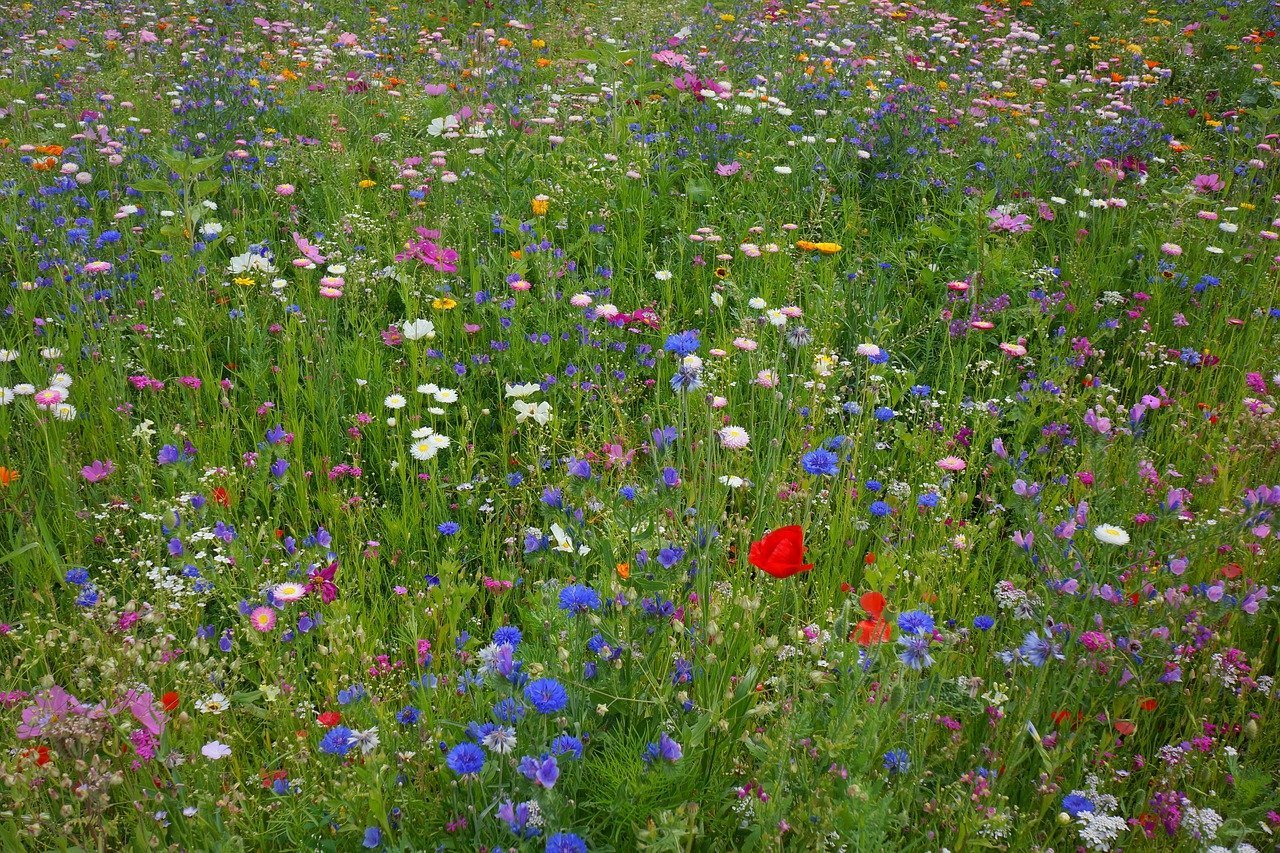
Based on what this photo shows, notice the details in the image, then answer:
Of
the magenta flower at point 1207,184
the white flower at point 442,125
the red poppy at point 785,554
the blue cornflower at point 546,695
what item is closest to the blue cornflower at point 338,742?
the blue cornflower at point 546,695

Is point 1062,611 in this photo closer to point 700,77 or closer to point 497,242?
point 497,242

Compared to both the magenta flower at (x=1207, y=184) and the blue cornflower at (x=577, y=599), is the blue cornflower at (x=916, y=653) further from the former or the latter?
the magenta flower at (x=1207, y=184)

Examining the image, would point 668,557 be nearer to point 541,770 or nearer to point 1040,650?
point 541,770

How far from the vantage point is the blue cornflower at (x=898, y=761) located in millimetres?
1522

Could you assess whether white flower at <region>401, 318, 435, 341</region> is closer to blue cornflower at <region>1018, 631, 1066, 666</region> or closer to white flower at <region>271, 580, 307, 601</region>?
white flower at <region>271, 580, 307, 601</region>

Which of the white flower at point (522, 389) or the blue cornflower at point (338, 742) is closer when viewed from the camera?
the blue cornflower at point (338, 742)

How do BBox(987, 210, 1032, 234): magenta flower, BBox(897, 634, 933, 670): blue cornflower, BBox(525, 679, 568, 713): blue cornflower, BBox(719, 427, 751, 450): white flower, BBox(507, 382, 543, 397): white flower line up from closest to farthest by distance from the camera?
1. BBox(525, 679, 568, 713): blue cornflower
2. BBox(897, 634, 933, 670): blue cornflower
3. BBox(719, 427, 751, 450): white flower
4. BBox(507, 382, 543, 397): white flower
5. BBox(987, 210, 1032, 234): magenta flower

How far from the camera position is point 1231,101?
6113mm

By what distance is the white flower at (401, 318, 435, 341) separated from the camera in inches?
118

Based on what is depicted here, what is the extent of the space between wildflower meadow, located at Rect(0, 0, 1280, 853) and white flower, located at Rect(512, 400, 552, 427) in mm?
98

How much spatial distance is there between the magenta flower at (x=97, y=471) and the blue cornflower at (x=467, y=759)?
1613 mm

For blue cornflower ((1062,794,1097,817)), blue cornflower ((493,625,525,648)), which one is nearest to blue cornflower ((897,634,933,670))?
blue cornflower ((1062,794,1097,817))

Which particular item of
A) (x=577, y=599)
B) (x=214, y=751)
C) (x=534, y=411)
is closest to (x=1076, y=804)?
(x=577, y=599)

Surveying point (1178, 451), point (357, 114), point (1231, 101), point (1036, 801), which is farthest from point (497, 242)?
point (1231, 101)
